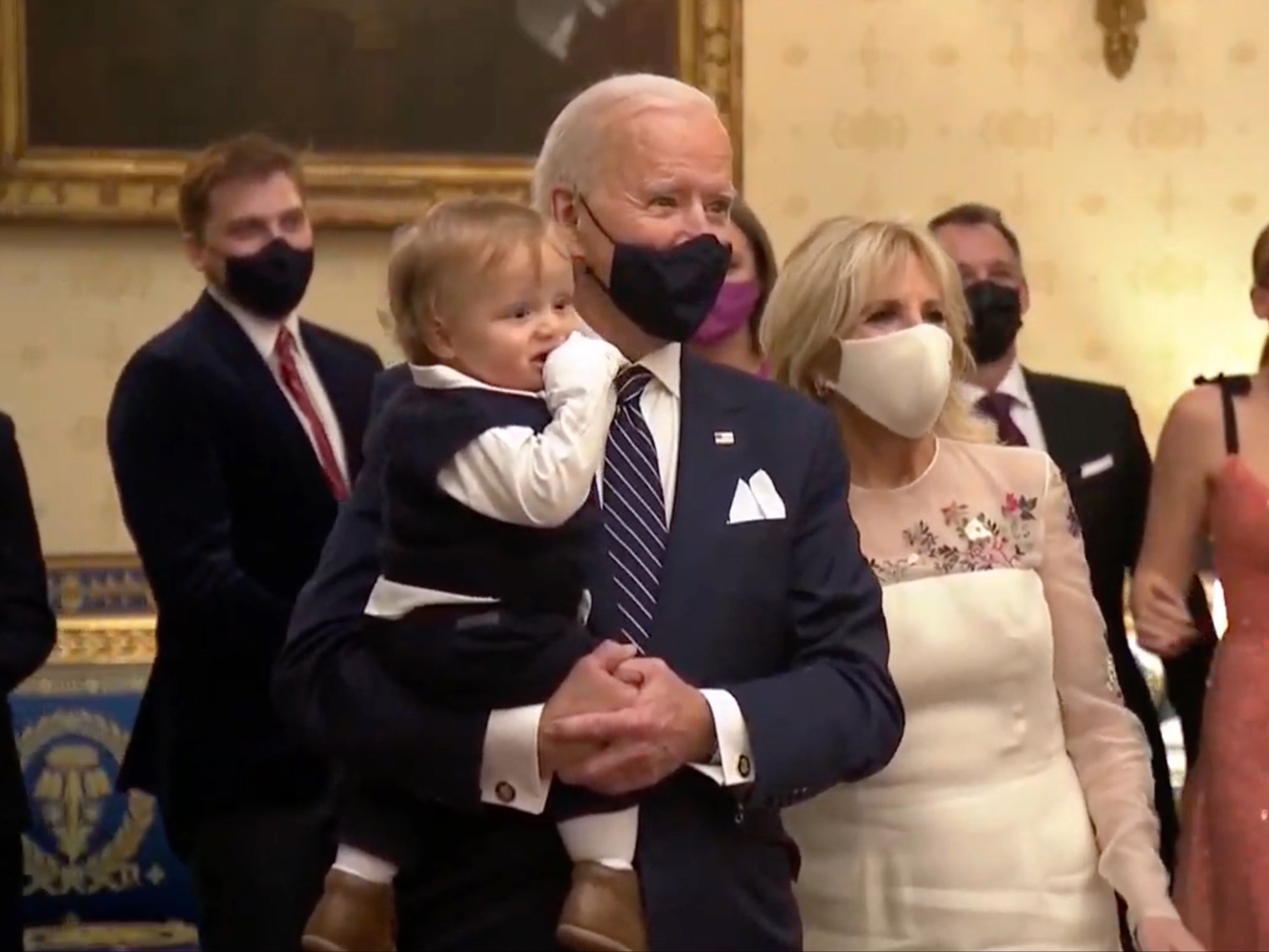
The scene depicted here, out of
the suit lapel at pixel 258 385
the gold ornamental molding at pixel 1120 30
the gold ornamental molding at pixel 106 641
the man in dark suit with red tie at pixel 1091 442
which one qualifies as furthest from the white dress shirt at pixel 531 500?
the gold ornamental molding at pixel 1120 30

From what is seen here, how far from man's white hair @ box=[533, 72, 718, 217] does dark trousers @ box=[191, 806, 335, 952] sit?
1105mm

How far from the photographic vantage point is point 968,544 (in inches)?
94.2

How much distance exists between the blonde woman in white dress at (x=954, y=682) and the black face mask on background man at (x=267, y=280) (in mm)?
891

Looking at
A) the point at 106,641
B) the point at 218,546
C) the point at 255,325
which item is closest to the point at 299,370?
the point at 255,325

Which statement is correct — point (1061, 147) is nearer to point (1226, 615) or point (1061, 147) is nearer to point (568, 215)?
point (1226, 615)

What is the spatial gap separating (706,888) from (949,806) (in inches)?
24.4

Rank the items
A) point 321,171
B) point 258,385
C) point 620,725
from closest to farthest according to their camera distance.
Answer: point 620,725 → point 258,385 → point 321,171

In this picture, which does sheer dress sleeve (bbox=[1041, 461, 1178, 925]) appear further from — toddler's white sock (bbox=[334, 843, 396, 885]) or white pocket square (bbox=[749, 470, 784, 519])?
toddler's white sock (bbox=[334, 843, 396, 885])

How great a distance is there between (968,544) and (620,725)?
2.77 ft

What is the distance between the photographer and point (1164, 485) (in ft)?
10.1

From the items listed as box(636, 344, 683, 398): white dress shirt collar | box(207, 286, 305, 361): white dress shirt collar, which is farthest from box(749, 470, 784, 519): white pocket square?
box(207, 286, 305, 361): white dress shirt collar

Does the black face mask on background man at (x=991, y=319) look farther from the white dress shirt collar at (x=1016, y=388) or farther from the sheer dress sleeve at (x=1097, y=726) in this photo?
the sheer dress sleeve at (x=1097, y=726)

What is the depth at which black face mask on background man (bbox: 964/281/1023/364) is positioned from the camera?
330cm

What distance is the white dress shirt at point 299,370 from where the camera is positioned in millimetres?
2924
